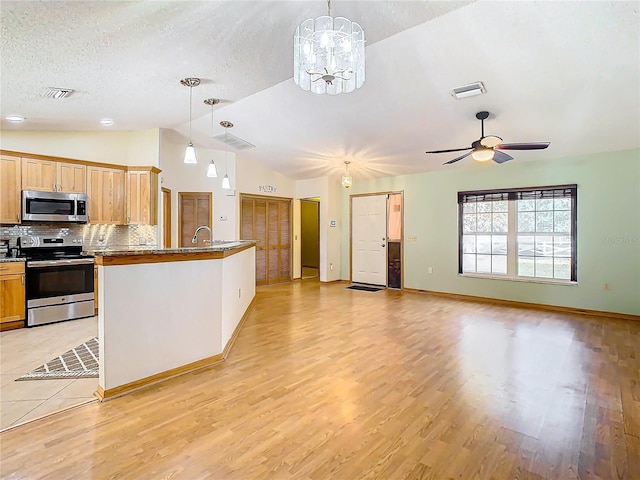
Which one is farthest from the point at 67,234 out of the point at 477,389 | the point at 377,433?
the point at 477,389

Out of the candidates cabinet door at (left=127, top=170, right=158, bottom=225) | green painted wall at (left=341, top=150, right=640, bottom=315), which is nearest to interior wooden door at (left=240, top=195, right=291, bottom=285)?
cabinet door at (left=127, top=170, right=158, bottom=225)

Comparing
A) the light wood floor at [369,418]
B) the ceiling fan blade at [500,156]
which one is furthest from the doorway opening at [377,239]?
the light wood floor at [369,418]

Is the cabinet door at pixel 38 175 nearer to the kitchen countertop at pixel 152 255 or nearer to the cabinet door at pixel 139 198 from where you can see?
the cabinet door at pixel 139 198

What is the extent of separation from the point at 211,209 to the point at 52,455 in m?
5.20

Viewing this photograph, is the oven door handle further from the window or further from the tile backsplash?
the window

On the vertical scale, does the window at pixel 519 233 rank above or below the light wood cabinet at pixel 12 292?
above

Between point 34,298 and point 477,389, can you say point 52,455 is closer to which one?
point 477,389

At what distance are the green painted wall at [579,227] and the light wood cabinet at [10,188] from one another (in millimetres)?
6214

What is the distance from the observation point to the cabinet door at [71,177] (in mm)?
4699

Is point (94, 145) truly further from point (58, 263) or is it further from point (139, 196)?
point (58, 263)

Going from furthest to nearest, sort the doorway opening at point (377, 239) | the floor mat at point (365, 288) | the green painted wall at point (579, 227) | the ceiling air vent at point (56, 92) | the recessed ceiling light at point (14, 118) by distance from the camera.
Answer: the doorway opening at point (377, 239) → the floor mat at point (365, 288) → the green painted wall at point (579, 227) → the recessed ceiling light at point (14, 118) → the ceiling air vent at point (56, 92)

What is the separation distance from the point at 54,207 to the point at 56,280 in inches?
38.4

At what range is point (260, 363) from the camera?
10.4 ft

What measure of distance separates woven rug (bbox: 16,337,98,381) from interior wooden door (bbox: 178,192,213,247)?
3.29m
